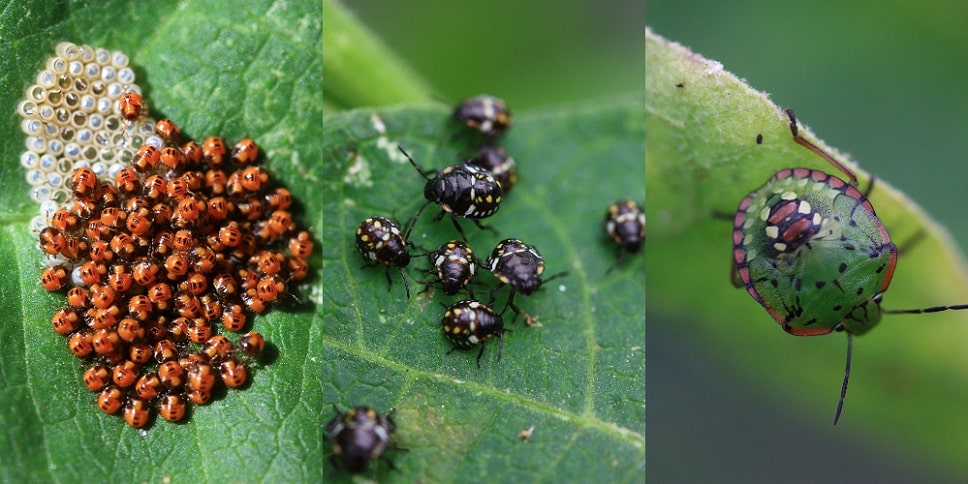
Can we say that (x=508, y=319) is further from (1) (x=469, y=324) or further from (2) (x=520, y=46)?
(2) (x=520, y=46)

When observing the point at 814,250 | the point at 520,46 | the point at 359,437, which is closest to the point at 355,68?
the point at 520,46

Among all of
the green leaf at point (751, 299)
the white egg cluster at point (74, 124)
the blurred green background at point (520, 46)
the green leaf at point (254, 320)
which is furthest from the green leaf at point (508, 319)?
the white egg cluster at point (74, 124)

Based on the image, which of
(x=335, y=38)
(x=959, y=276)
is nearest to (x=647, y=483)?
(x=959, y=276)

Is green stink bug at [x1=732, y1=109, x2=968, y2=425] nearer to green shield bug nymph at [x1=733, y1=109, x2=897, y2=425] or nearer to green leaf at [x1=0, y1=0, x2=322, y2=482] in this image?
green shield bug nymph at [x1=733, y1=109, x2=897, y2=425]

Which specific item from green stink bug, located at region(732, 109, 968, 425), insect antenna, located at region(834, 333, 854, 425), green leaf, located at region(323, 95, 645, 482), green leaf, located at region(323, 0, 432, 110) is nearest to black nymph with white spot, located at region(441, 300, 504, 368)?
green leaf, located at region(323, 95, 645, 482)

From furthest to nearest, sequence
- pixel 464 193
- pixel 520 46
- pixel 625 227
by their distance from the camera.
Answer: pixel 520 46 → pixel 625 227 → pixel 464 193

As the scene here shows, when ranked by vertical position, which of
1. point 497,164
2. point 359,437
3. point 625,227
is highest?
point 497,164

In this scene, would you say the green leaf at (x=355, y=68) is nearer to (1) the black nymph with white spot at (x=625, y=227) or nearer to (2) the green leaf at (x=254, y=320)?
(2) the green leaf at (x=254, y=320)
